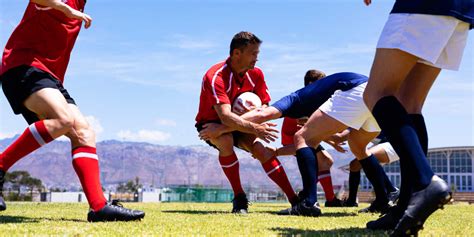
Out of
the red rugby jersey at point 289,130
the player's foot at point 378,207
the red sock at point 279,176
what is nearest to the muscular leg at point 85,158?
the red sock at point 279,176

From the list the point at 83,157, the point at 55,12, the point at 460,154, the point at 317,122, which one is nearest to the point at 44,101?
the point at 83,157

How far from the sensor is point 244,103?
7.38 metres

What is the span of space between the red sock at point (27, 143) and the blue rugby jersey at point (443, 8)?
3.21 meters

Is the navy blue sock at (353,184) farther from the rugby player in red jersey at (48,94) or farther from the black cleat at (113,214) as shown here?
the black cleat at (113,214)

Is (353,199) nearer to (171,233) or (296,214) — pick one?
(296,214)

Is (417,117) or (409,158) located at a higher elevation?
(417,117)

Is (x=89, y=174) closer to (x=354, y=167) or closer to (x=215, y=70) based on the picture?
(x=215, y=70)

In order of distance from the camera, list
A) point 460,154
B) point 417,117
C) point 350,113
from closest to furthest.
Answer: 1. point 417,117
2. point 350,113
3. point 460,154

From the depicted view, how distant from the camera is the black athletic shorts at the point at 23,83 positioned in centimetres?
515

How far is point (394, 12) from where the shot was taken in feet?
13.2

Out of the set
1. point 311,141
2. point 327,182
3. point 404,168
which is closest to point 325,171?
point 327,182

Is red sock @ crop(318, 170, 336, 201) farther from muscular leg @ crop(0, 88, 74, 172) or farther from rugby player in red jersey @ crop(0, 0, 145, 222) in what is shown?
muscular leg @ crop(0, 88, 74, 172)

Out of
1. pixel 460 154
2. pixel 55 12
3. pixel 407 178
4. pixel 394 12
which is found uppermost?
pixel 460 154

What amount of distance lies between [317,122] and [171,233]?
285cm
